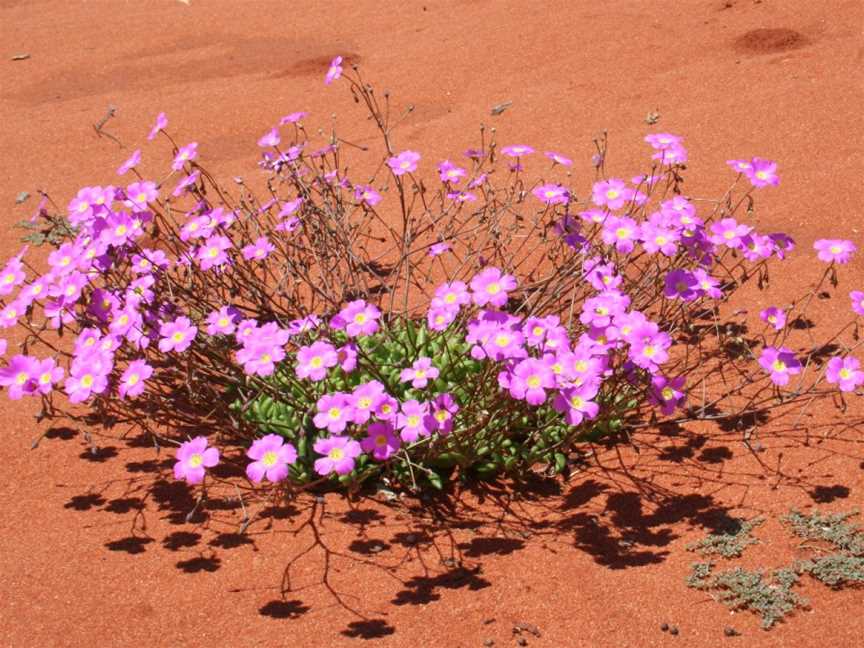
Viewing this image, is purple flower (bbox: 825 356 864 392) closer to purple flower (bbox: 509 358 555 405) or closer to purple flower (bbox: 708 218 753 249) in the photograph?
purple flower (bbox: 708 218 753 249)

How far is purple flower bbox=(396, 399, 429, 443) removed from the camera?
8.93ft

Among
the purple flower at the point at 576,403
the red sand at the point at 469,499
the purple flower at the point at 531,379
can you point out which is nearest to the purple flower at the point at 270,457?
the red sand at the point at 469,499

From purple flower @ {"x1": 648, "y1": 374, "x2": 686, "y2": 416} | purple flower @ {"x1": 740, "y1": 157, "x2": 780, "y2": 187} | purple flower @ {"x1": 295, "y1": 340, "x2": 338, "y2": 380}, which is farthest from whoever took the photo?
purple flower @ {"x1": 740, "y1": 157, "x2": 780, "y2": 187}

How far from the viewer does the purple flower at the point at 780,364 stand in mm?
2961

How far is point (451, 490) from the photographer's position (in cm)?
335

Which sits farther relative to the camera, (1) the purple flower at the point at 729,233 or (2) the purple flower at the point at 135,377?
(1) the purple flower at the point at 729,233

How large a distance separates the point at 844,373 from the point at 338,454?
1.53 metres

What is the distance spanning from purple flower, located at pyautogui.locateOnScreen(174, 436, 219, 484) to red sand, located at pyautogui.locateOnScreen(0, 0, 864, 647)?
48cm

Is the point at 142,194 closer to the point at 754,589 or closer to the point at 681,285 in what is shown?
the point at 681,285

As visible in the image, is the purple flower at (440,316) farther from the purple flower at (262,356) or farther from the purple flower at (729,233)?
the purple flower at (729,233)

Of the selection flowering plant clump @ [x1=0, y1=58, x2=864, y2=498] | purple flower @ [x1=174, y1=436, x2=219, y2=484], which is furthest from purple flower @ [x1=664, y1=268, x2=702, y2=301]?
purple flower @ [x1=174, y1=436, x2=219, y2=484]

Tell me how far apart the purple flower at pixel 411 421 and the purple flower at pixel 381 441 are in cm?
3

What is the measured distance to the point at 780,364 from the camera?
3.02 metres

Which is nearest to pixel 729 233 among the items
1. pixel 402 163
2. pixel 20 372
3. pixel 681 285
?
pixel 681 285
